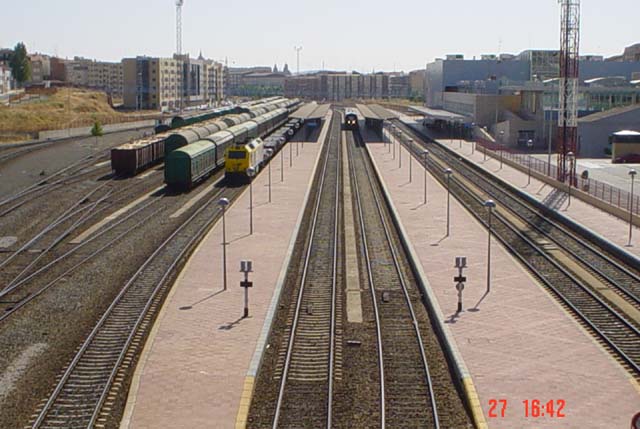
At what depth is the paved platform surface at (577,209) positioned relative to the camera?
1129 inches

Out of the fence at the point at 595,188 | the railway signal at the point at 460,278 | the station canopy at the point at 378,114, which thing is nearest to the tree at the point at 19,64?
the station canopy at the point at 378,114

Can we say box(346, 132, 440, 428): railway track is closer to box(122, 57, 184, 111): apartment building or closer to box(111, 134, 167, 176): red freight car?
box(111, 134, 167, 176): red freight car

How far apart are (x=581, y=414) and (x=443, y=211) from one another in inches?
860

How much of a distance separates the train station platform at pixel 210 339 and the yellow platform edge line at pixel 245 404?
0.02 meters

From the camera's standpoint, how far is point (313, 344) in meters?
16.8

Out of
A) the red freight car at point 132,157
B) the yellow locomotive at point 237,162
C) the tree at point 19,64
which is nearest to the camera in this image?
the yellow locomotive at point 237,162

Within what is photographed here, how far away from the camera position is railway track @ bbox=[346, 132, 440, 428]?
13277 millimetres

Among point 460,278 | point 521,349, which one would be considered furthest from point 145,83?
point 521,349

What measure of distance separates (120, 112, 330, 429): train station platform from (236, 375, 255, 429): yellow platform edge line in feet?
0.05

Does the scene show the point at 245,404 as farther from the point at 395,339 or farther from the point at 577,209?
the point at 577,209

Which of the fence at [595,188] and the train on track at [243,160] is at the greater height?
the train on track at [243,160]

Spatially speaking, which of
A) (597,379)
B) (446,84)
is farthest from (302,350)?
(446,84)

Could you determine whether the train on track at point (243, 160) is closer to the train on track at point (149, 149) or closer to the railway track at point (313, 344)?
the train on track at point (149, 149)

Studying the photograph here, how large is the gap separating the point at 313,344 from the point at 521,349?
4.08 metres
